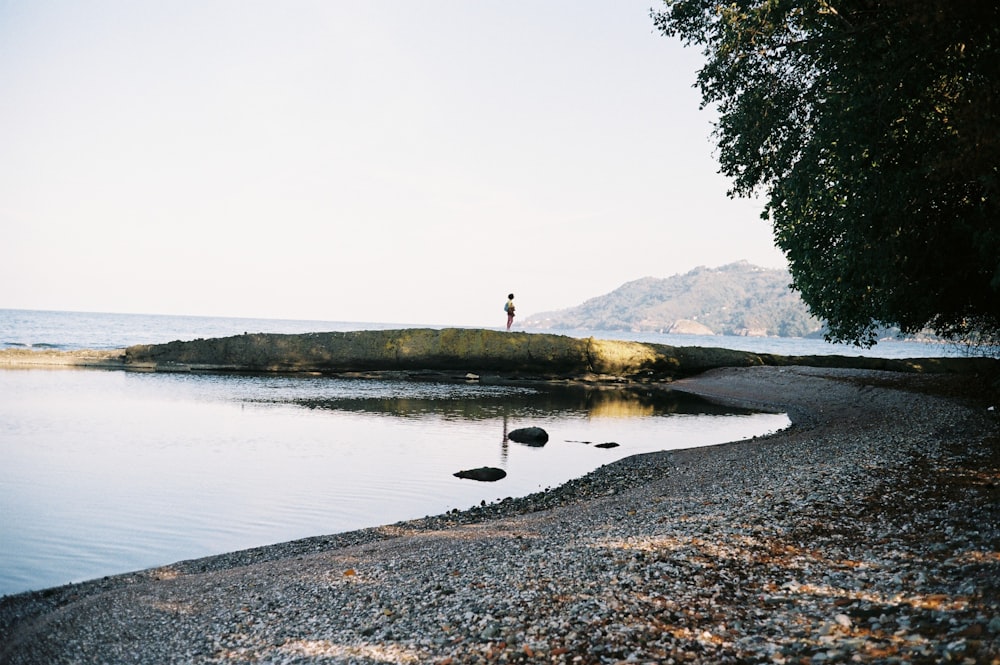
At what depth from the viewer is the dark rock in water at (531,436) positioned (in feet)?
72.3

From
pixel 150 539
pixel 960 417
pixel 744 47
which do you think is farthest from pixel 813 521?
pixel 744 47

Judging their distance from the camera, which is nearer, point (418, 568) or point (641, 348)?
point (418, 568)

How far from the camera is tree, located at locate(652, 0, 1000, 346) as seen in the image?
11.1 m

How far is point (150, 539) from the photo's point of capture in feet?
40.0

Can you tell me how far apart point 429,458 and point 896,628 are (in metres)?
14.4

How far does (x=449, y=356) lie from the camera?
153 feet

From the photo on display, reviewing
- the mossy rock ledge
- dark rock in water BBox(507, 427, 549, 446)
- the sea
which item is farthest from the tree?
the mossy rock ledge

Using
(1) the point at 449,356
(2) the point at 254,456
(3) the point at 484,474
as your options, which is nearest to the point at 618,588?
(3) the point at 484,474

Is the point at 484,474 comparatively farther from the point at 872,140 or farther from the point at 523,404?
the point at 523,404

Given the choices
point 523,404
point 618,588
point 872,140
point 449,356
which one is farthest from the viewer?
point 449,356

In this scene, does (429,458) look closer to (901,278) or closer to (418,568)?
(418,568)

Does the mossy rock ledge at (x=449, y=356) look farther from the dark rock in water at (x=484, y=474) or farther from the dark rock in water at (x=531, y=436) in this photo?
the dark rock in water at (x=484, y=474)

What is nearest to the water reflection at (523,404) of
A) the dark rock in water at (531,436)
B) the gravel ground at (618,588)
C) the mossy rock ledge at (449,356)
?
the dark rock in water at (531,436)

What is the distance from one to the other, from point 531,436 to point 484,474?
5.23m
